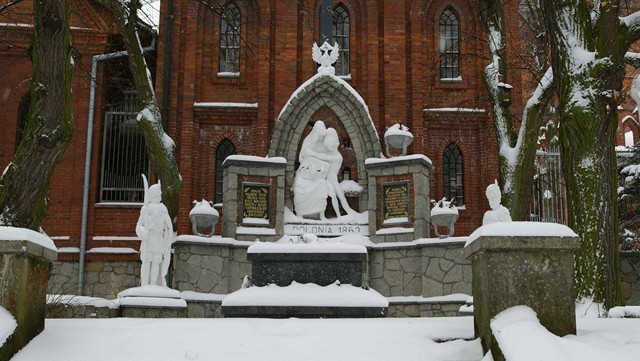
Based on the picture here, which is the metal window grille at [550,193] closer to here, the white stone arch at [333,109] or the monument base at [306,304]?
the white stone arch at [333,109]

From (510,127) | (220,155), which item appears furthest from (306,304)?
(220,155)

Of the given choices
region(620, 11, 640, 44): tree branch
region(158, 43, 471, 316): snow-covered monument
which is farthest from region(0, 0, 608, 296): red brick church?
region(620, 11, 640, 44): tree branch

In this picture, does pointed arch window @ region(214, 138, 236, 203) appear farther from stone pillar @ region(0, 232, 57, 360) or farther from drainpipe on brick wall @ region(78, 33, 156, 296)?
stone pillar @ region(0, 232, 57, 360)

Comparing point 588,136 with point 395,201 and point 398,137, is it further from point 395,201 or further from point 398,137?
point 398,137

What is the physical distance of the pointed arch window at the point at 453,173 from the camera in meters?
22.0

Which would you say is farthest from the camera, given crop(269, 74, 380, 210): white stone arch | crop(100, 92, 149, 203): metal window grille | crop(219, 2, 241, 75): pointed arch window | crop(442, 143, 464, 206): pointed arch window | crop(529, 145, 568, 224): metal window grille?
crop(219, 2, 241, 75): pointed arch window

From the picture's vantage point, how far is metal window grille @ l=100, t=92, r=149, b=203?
843 inches

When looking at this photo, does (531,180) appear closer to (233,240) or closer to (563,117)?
(563,117)

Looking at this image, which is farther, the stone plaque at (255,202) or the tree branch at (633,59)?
the stone plaque at (255,202)

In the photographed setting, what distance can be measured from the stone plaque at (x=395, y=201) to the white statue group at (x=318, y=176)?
95 centimetres

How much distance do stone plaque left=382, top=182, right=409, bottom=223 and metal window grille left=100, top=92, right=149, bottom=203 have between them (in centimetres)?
736

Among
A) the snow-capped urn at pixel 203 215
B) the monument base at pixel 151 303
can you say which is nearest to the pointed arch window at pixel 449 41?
the snow-capped urn at pixel 203 215

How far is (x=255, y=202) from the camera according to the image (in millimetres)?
18188

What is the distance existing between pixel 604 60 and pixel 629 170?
10066 mm
